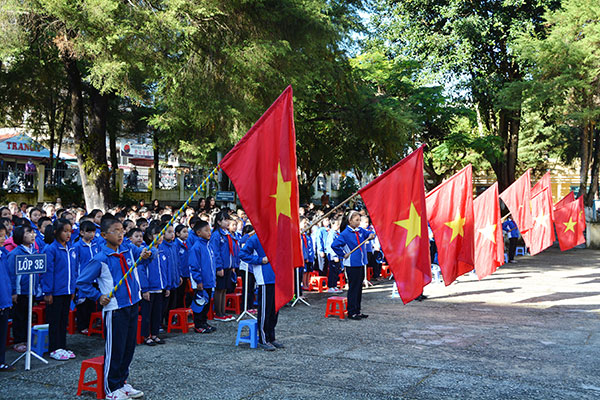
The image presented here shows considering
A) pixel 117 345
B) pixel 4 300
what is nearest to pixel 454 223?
pixel 117 345

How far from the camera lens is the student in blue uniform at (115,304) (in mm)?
5801

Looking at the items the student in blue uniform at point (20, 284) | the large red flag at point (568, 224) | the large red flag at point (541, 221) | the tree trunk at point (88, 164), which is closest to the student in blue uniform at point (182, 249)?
the student in blue uniform at point (20, 284)

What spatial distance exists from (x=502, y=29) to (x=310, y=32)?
487 inches

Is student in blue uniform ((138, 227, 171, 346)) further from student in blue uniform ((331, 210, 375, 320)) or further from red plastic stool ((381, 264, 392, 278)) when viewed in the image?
red plastic stool ((381, 264, 392, 278))

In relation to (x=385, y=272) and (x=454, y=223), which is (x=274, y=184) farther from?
(x=385, y=272)

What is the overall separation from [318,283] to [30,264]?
25.9 feet

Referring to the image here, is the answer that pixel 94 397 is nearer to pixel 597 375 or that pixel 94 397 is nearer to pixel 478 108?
pixel 597 375

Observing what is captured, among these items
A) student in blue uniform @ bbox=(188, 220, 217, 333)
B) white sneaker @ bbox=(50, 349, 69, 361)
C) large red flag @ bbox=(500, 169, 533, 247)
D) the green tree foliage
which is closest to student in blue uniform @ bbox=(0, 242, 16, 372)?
white sneaker @ bbox=(50, 349, 69, 361)

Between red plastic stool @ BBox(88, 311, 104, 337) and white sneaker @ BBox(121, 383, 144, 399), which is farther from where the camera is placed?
red plastic stool @ BBox(88, 311, 104, 337)

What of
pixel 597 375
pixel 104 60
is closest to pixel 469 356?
pixel 597 375

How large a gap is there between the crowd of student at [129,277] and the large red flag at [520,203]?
495 cm

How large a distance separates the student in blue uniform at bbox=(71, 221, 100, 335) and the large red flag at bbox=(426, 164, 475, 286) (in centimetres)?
595

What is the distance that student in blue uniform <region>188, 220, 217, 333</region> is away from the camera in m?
9.15

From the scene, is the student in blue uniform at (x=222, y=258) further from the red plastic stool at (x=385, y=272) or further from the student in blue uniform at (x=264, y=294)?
the red plastic stool at (x=385, y=272)
